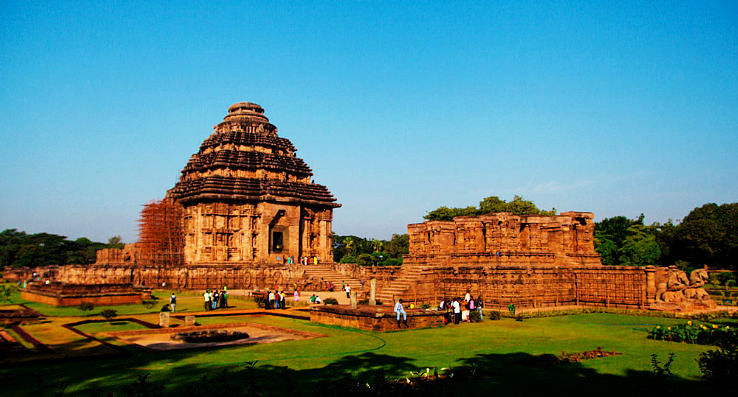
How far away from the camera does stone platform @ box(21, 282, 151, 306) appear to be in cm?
2706

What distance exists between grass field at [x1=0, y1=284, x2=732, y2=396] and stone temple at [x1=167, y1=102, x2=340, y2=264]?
29715mm

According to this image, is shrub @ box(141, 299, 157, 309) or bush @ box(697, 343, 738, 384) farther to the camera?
shrub @ box(141, 299, 157, 309)

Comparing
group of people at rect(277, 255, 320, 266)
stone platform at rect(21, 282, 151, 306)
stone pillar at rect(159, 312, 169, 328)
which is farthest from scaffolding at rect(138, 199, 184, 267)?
stone pillar at rect(159, 312, 169, 328)

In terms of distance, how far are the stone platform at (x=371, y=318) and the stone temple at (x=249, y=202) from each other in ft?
93.7

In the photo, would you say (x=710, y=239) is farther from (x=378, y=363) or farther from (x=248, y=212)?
(x=378, y=363)

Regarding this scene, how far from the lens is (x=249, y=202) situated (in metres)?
49.1

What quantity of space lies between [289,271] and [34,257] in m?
63.9

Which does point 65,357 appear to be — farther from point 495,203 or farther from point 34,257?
point 34,257

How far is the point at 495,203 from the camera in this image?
64875mm

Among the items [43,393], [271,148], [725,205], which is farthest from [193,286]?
[725,205]

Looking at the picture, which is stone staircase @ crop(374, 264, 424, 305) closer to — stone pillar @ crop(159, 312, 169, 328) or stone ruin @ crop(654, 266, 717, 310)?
stone ruin @ crop(654, 266, 717, 310)

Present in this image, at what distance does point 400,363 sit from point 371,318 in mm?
6277

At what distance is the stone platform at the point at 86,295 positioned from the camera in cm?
2706

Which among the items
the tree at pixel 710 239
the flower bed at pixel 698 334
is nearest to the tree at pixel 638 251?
the tree at pixel 710 239
